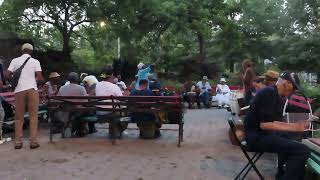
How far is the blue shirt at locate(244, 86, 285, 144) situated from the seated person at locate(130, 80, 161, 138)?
4028 mm

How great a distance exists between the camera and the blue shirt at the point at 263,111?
5211 mm

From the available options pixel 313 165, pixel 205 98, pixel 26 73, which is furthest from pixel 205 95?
pixel 313 165

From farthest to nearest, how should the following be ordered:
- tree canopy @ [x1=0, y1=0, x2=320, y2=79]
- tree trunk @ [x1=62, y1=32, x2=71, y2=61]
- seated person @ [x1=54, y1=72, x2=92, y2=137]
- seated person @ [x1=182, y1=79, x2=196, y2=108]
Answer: tree trunk @ [x1=62, y1=32, x2=71, y2=61]
tree canopy @ [x1=0, y1=0, x2=320, y2=79]
seated person @ [x1=182, y1=79, x2=196, y2=108]
seated person @ [x1=54, y1=72, x2=92, y2=137]

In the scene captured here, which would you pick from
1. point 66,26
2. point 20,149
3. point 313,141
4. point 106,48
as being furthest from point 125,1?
point 313,141

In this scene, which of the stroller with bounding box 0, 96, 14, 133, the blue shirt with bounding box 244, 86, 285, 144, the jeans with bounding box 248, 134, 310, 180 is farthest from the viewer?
the stroller with bounding box 0, 96, 14, 133

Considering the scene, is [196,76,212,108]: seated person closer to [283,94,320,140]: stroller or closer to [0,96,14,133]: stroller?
[0,96,14,133]: stroller

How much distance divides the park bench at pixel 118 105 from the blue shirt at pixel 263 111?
3.44 m

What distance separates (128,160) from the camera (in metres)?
7.52

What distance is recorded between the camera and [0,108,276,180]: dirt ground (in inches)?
256

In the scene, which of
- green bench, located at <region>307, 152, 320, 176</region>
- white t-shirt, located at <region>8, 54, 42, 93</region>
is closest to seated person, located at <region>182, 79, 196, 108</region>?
white t-shirt, located at <region>8, 54, 42, 93</region>

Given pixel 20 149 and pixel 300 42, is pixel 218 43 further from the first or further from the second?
pixel 20 149

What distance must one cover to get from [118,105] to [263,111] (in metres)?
4.27

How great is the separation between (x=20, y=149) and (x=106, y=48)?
17605 mm

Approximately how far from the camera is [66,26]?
23141mm
